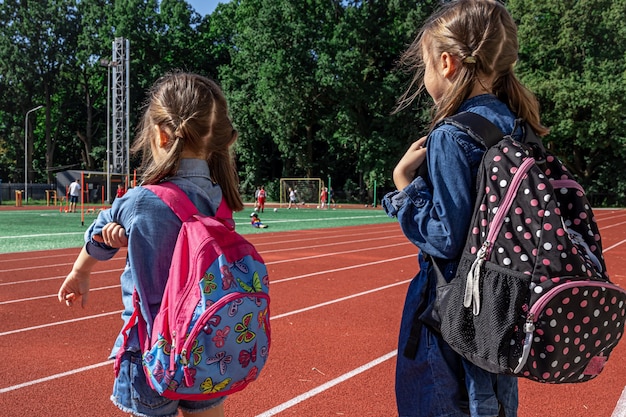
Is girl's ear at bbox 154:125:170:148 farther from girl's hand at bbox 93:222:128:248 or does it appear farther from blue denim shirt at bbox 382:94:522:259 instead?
blue denim shirt at bbox 382:94:522:259

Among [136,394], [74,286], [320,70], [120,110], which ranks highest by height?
[320,70]

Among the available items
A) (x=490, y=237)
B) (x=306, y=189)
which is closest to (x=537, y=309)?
(x=490, y=237)

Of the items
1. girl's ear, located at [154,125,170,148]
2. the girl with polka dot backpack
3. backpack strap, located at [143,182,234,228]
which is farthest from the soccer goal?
the girl with polka dot backpack

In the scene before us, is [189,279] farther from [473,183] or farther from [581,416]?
[581,416]

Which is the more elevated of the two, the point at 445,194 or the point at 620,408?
the point at 445,194

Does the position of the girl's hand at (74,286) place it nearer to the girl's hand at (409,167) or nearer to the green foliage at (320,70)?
the girl's hand at (409,167)

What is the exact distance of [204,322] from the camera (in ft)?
5.64

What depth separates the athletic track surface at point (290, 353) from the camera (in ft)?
12.3

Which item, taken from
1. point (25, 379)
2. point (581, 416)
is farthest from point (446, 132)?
point (25, 379)

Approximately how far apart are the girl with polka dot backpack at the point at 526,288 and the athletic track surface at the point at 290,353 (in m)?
2.34

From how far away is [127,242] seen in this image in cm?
192

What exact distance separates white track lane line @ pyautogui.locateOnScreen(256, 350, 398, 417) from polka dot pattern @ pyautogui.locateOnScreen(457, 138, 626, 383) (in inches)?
96.6

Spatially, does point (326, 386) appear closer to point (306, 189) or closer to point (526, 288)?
point (526, 288)

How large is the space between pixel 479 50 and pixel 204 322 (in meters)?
1.08
